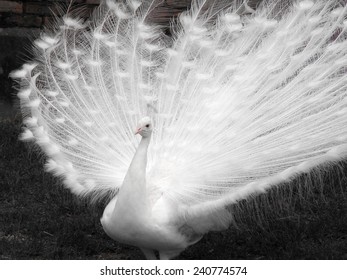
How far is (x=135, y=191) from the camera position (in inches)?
155

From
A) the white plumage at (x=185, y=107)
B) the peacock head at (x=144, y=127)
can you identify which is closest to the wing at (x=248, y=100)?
the white plumage at (x=185, y=107)

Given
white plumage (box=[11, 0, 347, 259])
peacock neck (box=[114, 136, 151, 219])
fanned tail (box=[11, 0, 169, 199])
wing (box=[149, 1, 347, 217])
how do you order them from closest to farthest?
peacock neck (box=[114, 136, 151, 219]) → white plumage (box=[11, 0, 347, 259]) → wing (box=[149, 1, 347, 217]) → fanned tail (box=[11, 0, 169, 199])

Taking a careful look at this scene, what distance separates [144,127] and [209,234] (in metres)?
1.19

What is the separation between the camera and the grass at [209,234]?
4688 millimetres

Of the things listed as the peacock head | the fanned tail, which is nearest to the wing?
the fanned tail

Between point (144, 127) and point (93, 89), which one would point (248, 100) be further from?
point (93, 89)

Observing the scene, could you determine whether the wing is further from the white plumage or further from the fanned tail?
the fanned tail

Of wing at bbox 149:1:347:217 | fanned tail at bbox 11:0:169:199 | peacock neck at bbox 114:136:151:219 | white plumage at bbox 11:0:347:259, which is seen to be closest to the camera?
peacock neck at bbox 114:136:151:219

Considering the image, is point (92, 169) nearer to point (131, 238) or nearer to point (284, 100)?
point (131, 238)

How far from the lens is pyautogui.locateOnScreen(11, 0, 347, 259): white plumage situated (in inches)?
159

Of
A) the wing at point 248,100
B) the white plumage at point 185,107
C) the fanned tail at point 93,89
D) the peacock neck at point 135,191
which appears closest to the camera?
the peacock neck at point 135,191

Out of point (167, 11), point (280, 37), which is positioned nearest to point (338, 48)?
point (280, 37)

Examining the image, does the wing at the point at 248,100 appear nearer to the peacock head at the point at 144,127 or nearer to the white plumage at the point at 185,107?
the white plumage at the point at 185,107

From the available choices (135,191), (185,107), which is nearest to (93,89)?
(185,107)
